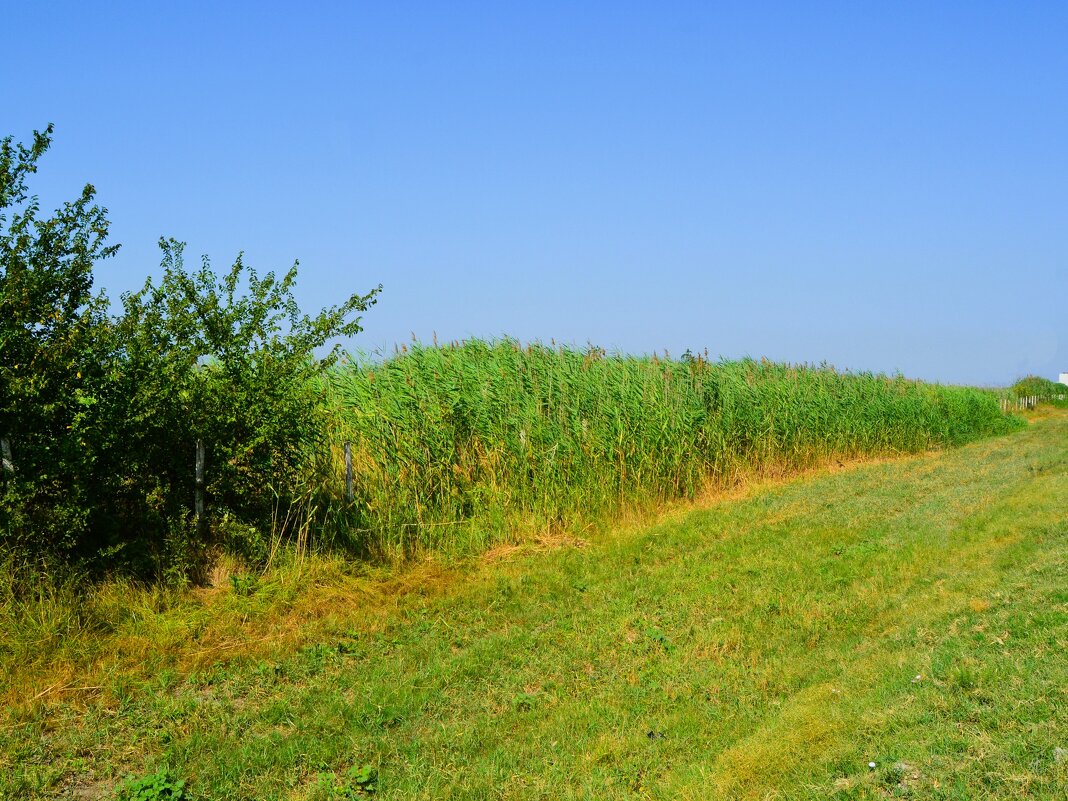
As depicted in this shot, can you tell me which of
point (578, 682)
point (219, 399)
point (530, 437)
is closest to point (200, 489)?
point (219, 399)

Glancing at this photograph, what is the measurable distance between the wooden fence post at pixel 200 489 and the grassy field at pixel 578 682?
64 cm

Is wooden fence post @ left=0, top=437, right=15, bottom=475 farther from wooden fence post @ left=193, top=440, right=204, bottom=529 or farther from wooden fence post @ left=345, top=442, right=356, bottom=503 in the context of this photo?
wooden fence post @ left=345, top=442, right=356, bottom=503

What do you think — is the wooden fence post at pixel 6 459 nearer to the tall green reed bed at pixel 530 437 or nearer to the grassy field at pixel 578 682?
the grassy field at pixel 578 682

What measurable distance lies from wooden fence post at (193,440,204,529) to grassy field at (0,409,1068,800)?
2.09 feet

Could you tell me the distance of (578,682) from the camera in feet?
21.4

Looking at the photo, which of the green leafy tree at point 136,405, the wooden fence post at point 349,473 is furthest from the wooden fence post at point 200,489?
the wooden fence post at point 349,473

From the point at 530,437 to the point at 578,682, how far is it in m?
5.85

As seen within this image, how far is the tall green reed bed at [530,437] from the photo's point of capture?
10.5 meters

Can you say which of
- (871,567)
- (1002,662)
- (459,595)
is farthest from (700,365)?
(1002,662)

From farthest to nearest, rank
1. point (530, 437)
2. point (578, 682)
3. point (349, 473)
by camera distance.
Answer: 1. point (530, 437)
2. point (349, 473)
3. point (578, 682)

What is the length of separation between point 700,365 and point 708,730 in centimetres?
1267

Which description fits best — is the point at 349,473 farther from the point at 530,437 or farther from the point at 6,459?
the point at 6,459

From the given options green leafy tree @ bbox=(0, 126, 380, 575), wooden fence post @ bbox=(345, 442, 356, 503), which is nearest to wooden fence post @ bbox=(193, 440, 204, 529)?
green leafy tree @ bbox=(0, 126, 380, 575)

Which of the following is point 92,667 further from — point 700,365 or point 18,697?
point 700,365
